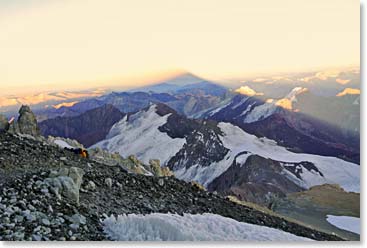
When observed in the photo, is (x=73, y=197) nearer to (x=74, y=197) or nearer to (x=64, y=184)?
(x=74, y=197)

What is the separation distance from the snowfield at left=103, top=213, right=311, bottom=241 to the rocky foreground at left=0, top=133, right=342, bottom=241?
0.16 metres

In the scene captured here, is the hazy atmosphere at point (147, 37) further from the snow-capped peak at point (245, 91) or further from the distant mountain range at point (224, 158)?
the distant mountain range at point (224, 158)

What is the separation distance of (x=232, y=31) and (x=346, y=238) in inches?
109

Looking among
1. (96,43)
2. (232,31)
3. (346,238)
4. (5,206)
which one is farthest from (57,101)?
(346,238)

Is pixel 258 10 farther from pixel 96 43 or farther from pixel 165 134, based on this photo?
pixel 165 134

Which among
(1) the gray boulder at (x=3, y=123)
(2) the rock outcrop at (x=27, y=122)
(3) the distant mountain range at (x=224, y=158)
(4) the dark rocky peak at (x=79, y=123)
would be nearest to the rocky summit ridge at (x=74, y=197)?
(1) the gray boulder at (x=3, y=123)

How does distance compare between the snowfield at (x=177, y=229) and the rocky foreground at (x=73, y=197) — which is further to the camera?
the snowfield at (x=177, y=229)

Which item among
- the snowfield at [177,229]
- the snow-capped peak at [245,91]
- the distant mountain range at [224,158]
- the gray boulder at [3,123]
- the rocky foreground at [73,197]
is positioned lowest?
the distant mountain range at [224,158]

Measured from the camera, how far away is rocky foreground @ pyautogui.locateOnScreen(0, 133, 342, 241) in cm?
402

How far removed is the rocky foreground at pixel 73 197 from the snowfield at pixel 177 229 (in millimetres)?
159

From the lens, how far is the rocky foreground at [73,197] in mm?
4020

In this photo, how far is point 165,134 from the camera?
6531 centimetres

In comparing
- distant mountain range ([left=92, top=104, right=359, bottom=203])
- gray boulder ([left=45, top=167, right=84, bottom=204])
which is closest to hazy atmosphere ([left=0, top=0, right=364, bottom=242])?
gray boulder ([left=45, top=167, right=84, bottom=204])

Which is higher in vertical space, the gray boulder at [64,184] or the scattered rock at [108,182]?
the gray boulder at [64,184]
